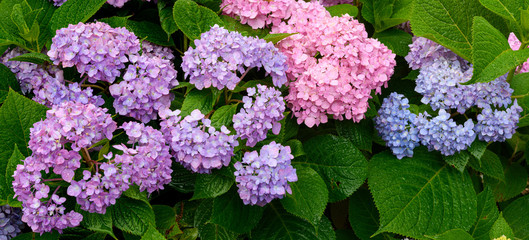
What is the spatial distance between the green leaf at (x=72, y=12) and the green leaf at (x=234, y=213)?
2.21 ft

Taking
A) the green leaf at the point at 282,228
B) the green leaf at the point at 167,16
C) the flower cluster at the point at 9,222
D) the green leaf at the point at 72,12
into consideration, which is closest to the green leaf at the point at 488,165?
the green leaf at the point at 282,228

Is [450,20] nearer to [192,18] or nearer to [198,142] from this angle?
[192,18]

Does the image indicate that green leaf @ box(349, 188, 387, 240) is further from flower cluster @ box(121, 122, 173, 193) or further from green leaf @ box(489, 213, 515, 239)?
flower cluster @ box(121, 122, 173, 193)

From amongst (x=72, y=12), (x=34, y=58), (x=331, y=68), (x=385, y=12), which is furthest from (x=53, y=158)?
(x=385, y=12)

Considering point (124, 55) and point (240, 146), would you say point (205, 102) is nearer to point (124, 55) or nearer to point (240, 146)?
point (240, 146)

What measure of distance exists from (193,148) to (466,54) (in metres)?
0.95

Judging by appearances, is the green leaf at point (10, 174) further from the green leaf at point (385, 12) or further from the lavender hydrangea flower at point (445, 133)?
the green leaf at point (385, 12)

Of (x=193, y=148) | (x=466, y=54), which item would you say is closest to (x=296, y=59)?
(x=193, y=148)

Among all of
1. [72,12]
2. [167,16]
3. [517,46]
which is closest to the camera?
[72,12]

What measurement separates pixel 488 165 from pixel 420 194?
262 millimetres

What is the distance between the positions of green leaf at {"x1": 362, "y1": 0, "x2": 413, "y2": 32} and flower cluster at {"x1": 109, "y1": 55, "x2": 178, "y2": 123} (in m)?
0.83

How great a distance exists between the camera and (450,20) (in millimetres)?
1719

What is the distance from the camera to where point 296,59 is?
60.5 inches

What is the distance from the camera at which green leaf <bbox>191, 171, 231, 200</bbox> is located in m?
1.34
